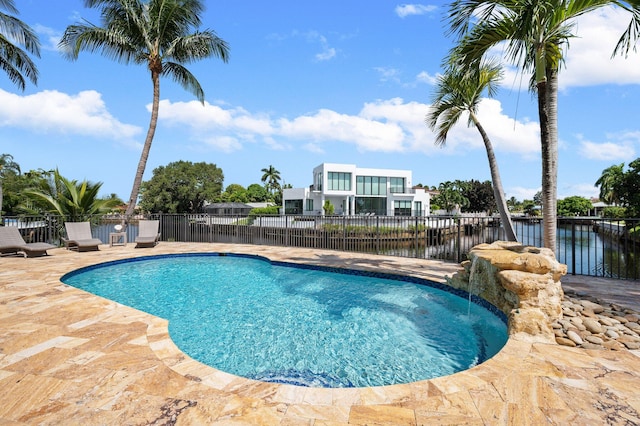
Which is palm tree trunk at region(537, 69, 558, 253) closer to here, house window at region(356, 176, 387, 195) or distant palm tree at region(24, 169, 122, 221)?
distant palm tree at region(24, 169, 122, 221)

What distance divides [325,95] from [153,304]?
12.7 meters

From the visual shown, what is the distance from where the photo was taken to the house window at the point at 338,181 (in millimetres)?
31078

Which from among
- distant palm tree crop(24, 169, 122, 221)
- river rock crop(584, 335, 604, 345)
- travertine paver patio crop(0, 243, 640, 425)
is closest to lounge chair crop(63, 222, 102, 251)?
distant palm tree crop(24, 169, 122, 221)

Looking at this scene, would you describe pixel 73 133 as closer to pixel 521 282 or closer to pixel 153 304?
pixel 153 304

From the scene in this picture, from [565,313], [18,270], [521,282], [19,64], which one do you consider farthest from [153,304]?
[19,64]

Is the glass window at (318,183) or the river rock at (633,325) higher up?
the glass window at (318,183)

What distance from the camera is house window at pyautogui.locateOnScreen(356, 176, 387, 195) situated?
32844 mm

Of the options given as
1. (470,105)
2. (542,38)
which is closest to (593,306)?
(542,38)

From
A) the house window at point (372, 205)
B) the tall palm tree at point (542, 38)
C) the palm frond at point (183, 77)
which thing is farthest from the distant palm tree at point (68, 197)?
the house window at point (372, 205)

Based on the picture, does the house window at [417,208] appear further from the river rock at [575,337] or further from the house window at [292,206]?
the river rock at [575,337]

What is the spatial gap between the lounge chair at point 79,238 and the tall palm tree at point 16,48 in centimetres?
668

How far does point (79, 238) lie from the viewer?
372 inches

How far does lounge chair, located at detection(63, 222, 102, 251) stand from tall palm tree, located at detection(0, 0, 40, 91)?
6681 mm

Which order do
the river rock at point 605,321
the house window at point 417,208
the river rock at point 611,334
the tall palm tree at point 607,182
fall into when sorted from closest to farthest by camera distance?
the river rock at point 611,334
the river rock at point 605,321
the house window at point 417,208
the tall palm tree at point 607,182
